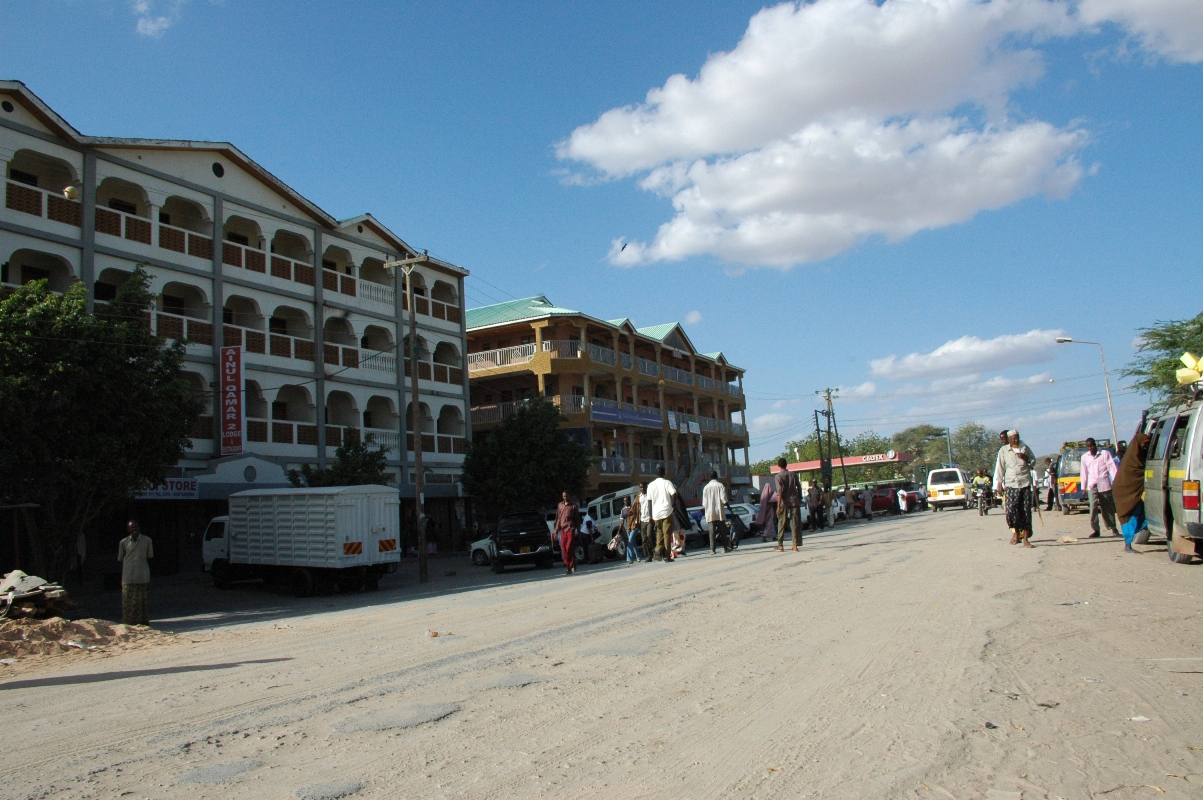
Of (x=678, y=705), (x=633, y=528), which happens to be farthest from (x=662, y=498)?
(x=678, y=705)

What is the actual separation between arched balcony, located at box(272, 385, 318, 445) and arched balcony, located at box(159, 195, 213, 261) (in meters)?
5.54

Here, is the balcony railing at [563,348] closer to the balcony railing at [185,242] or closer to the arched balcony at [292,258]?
the arched balcony at [292,258]

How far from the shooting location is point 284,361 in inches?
1239

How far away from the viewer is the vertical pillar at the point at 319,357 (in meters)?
32.4

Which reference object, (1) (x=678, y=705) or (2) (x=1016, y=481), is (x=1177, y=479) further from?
(1) (x=678, y=705)

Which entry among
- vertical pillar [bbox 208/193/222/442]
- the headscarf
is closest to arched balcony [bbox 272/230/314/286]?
vertical pillar [bbox 208/193/222/442]

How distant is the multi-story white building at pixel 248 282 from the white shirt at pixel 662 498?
47.2ft

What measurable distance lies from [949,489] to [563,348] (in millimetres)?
21798

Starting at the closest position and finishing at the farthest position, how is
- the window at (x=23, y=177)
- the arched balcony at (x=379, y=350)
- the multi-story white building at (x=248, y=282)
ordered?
the multi-story white building at (x=248, y=282) → the window at (x=23, y=177) → the arched balcony at (x=379, y=350)

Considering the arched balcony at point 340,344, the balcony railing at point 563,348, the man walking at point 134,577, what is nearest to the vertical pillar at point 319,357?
the arched balcony at point 340,344

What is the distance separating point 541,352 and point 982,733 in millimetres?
41260

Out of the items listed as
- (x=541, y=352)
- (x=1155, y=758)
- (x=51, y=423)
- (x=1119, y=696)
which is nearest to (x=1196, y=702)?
(x=1119, y=696)

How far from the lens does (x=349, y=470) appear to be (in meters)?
27.9

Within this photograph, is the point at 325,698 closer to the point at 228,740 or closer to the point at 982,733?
the point at 228,740
